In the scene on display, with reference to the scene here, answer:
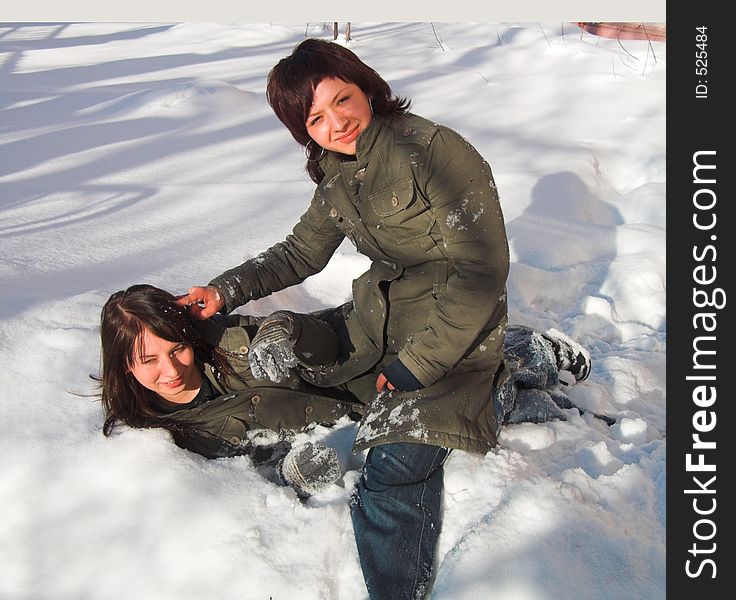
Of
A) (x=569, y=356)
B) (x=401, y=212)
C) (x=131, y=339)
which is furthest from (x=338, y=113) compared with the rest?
(x=569, y=356)

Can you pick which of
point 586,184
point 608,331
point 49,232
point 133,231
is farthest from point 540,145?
point 49,232

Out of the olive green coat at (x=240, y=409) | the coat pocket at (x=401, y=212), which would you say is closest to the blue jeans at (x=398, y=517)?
the olive green coat at (x=240, y=409)

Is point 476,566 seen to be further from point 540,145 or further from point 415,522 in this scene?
point 540,145

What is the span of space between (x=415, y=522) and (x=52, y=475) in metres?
0.84

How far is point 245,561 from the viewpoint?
1.39 meters

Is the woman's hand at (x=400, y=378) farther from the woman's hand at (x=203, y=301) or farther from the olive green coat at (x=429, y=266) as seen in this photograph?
the woman's hand at (x=203, y=301)

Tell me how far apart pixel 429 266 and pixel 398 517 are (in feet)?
1.94

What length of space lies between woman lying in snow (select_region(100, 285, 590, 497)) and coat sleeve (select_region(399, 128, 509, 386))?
5.4 inches

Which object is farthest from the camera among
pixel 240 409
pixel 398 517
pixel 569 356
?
pixel 569 356

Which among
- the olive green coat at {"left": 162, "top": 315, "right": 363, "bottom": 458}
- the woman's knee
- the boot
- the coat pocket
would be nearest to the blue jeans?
the woman's knee

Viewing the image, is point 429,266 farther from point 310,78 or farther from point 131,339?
point 131,339

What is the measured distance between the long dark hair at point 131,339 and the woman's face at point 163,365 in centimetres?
1

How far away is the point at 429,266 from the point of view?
159 cm
